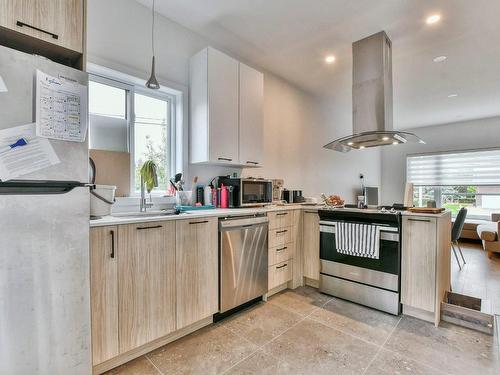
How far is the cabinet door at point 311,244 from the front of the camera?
2900mm

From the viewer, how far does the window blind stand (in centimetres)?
583

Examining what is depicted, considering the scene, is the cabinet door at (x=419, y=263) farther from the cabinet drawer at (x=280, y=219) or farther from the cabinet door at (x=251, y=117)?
the cabinet door at (x=251, y=117)

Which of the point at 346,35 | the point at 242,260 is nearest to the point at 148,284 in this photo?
the point at 242,260

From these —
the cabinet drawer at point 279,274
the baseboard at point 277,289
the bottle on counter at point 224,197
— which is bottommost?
the baseboard at point 277,289

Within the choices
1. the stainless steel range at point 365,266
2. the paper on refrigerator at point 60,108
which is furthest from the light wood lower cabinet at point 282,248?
the paper on refrigerator at point 60,108

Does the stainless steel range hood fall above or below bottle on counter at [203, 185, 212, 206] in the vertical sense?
above

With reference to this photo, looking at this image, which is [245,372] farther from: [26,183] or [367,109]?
[367,109]

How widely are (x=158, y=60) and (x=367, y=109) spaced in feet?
7.67

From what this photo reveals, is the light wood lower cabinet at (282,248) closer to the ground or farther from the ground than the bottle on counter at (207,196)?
closer to the ground

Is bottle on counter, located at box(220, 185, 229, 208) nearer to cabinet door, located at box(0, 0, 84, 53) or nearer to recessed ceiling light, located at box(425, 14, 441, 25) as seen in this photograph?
cabinet door, located at box(0, 0, 84, 53)

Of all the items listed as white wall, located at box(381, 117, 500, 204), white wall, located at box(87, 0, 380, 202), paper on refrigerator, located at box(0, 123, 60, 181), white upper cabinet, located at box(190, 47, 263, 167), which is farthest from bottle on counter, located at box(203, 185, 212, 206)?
white wall, located at box(381, 117, 500, 204)

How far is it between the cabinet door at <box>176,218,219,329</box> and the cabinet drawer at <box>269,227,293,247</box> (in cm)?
75

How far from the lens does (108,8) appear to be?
2131 millimetres

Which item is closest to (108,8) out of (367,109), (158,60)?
(158,60)
